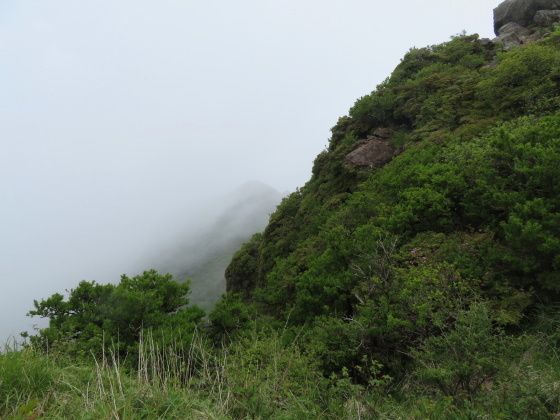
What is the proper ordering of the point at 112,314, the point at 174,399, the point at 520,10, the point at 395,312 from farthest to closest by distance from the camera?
the point at 520,10 → the point at 112,314 → the point at 395,312 → the point at 174,399

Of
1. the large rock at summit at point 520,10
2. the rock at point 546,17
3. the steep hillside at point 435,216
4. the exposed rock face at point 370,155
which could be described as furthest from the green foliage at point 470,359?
the large rock at summit at point 520,10

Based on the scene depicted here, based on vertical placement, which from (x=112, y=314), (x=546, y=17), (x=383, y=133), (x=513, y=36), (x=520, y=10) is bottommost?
(x=112, y=314)

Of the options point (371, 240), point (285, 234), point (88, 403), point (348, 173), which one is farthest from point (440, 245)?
point (285, 234)

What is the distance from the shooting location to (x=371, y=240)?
42.1 feet

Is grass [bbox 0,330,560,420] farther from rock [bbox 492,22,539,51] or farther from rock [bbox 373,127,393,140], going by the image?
rock [bbox 492,22,539,51]

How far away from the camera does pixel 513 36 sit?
32.5 m

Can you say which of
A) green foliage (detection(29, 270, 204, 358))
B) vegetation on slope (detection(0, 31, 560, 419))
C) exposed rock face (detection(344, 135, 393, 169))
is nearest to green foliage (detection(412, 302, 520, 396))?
vegetation on slope (detection(0, 31, 560, 419))

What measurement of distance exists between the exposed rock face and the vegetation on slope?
2.11ft

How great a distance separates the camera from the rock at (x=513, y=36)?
3130 centimetres

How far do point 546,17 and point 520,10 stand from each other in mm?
5513

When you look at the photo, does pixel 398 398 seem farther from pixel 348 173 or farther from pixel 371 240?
pixel 348 173

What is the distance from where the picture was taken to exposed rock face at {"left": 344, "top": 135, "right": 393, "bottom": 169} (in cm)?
2367

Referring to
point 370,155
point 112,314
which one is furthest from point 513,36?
point 112,314

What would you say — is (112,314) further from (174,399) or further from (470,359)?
(470,359)
